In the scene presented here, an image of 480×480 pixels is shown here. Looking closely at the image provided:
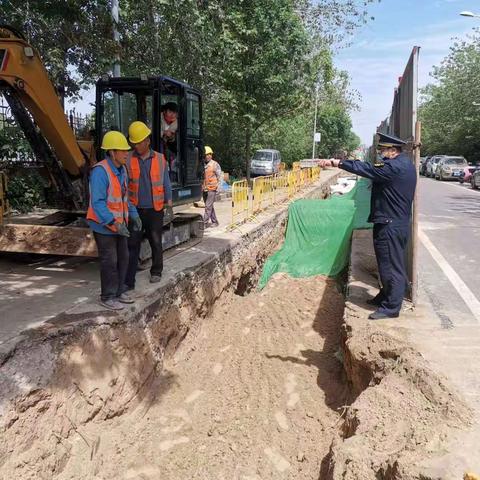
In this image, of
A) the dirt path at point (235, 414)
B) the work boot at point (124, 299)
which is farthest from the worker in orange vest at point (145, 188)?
the dirt path at point (235, 414)

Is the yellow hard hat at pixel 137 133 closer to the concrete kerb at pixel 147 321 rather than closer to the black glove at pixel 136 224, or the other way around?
the black glove at pixel 136 224

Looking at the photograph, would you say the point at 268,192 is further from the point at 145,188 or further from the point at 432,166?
the point at 432,166

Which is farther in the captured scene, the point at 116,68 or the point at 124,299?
the point at 116,68

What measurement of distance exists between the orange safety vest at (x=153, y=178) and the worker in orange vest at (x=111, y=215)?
2.30 ft

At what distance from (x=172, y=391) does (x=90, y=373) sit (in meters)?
1.19

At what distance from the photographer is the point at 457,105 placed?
4134cm

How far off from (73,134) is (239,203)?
18.9 ft

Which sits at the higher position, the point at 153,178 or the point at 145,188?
the point at 153,178

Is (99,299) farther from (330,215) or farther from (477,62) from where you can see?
(477,62)

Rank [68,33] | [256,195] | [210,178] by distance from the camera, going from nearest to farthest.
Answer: [68,33], [210,178], [256,195]

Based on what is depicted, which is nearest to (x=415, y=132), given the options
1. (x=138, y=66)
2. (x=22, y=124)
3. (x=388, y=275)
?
(x=388, y=275)

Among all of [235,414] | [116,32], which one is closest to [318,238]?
[116,32]

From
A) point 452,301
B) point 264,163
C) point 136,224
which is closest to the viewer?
point 136,224

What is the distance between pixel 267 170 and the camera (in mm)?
29109
